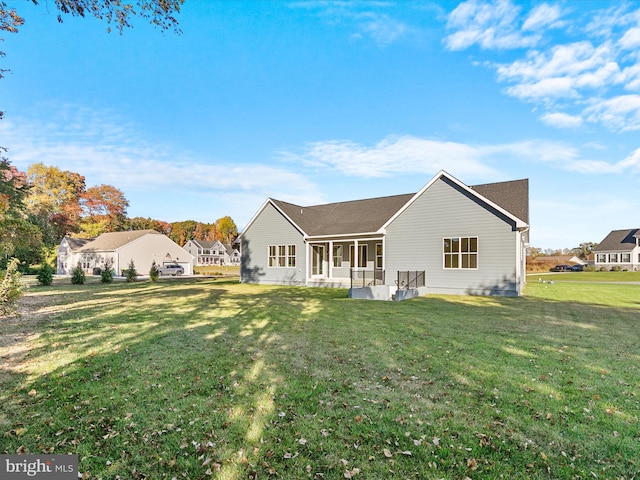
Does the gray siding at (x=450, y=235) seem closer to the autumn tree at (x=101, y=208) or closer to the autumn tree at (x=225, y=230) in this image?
the autumn tree at (x=101, y=208)

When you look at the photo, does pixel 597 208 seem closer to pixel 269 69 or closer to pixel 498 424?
pixel 269 69

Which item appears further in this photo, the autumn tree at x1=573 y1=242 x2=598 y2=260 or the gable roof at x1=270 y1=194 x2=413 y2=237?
the autumn tree at x1=573 y1=242 x2=598 y2=260

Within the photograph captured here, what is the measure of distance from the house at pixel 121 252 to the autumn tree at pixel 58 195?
125 inches

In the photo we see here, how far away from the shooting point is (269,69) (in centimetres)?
1811

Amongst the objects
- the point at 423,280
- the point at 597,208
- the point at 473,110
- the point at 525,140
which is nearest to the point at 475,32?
the point at 473,110

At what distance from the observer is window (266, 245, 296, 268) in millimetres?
23062

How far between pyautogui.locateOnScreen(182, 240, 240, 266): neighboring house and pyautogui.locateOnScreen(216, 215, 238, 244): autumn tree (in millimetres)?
18227

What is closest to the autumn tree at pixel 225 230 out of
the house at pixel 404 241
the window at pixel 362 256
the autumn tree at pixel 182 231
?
the autumn tree at pixel 182 231

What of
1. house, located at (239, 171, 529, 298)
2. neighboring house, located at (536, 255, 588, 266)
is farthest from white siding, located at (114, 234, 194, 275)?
neighboring house, located at (536, 255, 588, 266)

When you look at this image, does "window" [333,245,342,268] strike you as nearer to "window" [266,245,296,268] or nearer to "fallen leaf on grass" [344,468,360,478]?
"window" [266,245,296,268]

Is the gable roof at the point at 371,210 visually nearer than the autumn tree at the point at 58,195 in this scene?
Yes

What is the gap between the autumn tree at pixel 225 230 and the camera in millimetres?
103688

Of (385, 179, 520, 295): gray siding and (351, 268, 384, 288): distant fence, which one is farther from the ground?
(385, 179, 520, 295): gray siding

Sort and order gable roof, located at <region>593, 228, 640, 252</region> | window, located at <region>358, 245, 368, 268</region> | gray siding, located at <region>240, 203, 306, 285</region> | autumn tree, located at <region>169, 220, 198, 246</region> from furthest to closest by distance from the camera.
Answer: autumn tree, located at <region>169, 220, 198, 246</region>, gable roof, located at <region>593, 228, 640, 252</region>, gray siding, located at <region>240, 203, 306, 285</region>, window, located at <region>358, 245, 368, 268</region>
